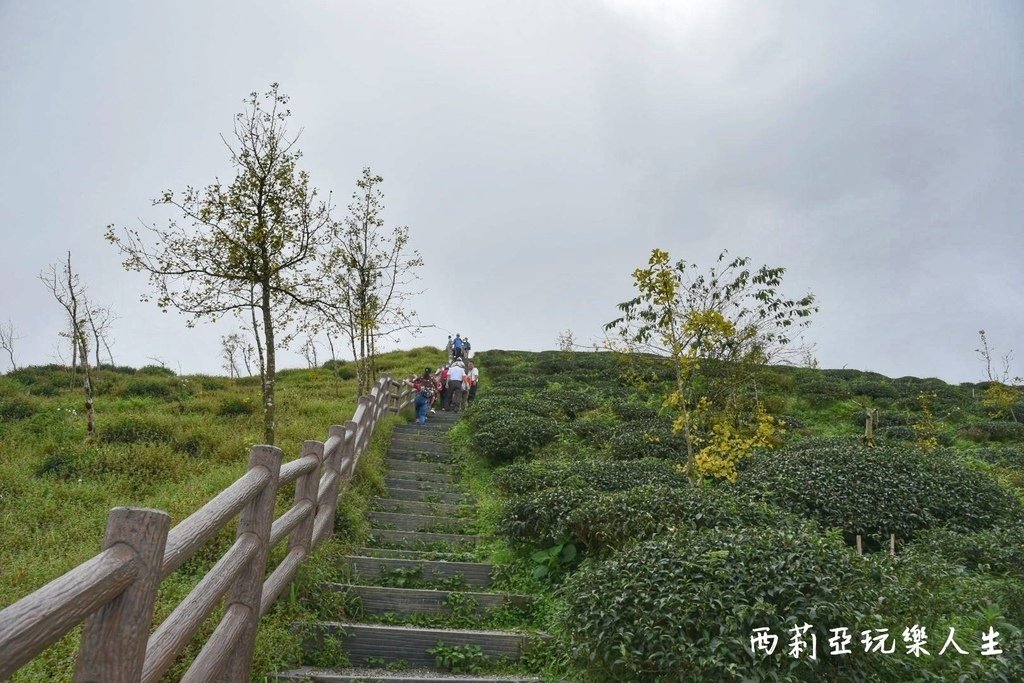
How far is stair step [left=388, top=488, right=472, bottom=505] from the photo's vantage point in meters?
11.0

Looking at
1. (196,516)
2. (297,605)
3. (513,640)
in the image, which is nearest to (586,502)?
(513,640)

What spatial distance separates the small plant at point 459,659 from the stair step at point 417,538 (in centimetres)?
288

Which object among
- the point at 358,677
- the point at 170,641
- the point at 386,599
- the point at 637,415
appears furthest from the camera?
the point at 637,415

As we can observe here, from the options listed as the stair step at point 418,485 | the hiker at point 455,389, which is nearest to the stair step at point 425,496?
the stair step at point 418,485

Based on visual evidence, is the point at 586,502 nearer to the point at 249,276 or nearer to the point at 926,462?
the point at 926,462

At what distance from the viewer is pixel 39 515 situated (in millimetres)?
8617

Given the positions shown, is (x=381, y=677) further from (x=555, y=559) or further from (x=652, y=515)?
(x=652, y=515)

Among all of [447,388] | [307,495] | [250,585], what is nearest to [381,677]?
[250,585]

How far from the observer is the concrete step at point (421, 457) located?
1409 cm

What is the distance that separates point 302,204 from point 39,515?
676 centimetres

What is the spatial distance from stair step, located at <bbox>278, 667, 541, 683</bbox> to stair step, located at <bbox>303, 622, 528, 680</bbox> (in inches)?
7.2

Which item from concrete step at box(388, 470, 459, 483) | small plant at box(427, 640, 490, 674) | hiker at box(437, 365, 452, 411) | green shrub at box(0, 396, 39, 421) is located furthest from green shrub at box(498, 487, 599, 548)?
hiker at box(437, 365, 452, 411)

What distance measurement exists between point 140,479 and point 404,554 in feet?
15.5

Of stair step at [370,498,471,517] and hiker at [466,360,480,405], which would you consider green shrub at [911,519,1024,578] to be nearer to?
stair step at [370,498,471,517]
